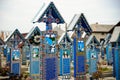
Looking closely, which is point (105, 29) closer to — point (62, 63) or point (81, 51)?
point (62, 63)

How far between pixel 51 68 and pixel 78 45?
1.62 metres

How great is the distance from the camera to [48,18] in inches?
301

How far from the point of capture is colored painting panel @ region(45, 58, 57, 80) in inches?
295

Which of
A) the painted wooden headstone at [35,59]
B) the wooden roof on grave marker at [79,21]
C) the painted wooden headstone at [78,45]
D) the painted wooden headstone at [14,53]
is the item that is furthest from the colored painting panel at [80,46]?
the painted wooden headstone at [14,53]

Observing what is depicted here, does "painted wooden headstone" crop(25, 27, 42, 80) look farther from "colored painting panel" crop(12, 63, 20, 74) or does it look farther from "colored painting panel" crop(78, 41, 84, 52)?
"colored painting panel" crop(78, 41, 84, 52)

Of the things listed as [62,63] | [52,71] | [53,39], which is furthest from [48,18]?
[62,63]

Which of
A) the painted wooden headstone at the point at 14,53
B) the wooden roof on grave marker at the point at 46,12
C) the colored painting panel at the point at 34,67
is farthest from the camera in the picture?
the painted wooden headstone at the point at 14,53

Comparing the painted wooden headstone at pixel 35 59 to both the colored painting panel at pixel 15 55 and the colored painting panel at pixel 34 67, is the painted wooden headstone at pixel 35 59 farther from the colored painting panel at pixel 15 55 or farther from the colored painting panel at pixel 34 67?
the colored painting panel at pixel 15 55

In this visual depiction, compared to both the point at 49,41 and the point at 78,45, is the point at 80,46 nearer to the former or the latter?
the point at 78,45

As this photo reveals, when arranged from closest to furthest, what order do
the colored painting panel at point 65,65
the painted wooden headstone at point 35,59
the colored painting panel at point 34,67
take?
the painted wooden headstone at point 35,59, the colored painting panel at point 34,67, the colored painting panel at point 65,65

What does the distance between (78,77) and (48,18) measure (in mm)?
2638

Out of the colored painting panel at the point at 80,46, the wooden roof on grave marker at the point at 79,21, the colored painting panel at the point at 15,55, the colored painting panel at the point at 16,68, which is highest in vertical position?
the wooden roof on grave marker at the point at 79,21

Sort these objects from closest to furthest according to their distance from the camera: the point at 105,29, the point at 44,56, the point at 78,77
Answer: the point at 44,56 < the point at 78,77 < the point at 105,29

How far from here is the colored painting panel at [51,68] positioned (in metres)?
7.50
